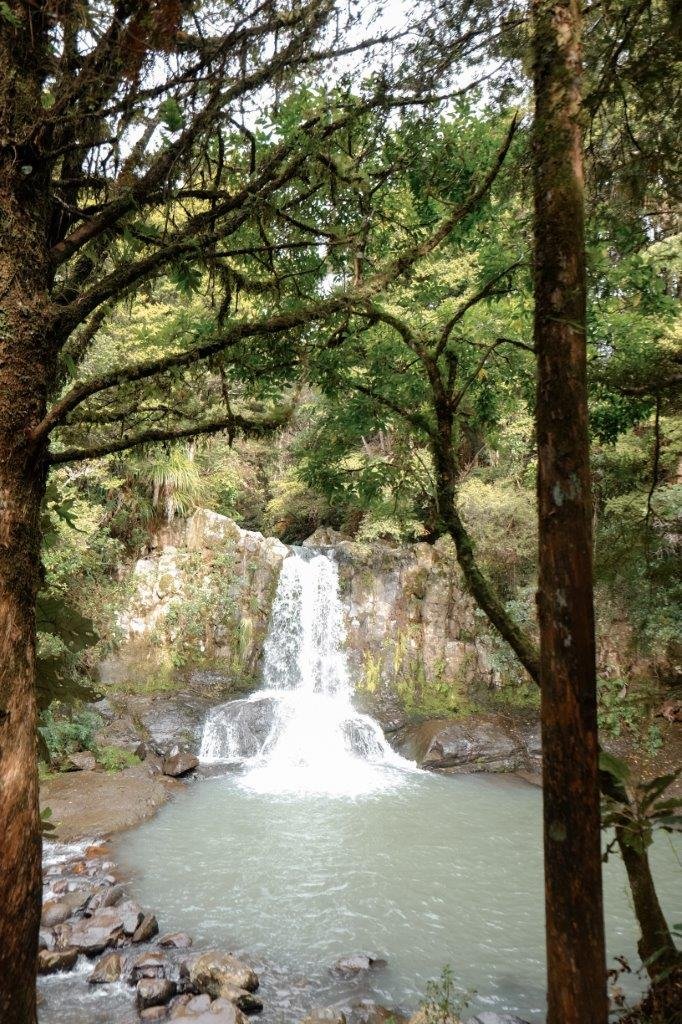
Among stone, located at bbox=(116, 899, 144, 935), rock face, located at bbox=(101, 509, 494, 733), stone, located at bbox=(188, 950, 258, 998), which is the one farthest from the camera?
rock face, located at bbox=(101, 509, 494, 733)

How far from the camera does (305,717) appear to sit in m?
12.9

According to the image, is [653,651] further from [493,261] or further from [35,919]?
[35,919]

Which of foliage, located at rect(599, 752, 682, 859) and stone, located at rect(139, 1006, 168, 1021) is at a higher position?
foliage, located at rect(599, 752, 682, 859)

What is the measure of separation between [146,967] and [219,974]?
60 cm

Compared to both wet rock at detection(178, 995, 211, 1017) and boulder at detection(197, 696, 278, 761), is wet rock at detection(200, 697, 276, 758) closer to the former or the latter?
boulder at detection(197, 696, 278, 761)

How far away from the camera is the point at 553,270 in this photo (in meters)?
2.74

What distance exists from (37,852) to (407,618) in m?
13.0

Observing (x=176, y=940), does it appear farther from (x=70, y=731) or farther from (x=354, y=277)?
(x=70, y=731)

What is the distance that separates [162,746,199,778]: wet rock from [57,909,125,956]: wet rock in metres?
4.90

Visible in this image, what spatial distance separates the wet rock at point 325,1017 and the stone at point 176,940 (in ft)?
4.92

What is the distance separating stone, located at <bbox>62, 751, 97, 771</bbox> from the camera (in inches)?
399

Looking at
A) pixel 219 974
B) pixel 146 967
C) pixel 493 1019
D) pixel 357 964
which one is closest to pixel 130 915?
pixel 146 967

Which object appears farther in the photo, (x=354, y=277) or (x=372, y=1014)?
(x=372, y=1014)

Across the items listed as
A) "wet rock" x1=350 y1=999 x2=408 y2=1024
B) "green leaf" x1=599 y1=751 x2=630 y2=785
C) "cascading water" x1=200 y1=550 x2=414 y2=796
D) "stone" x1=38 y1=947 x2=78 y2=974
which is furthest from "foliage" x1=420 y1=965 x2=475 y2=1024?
"cascading water" x1=200 y1=550 x2=414 y2=796
